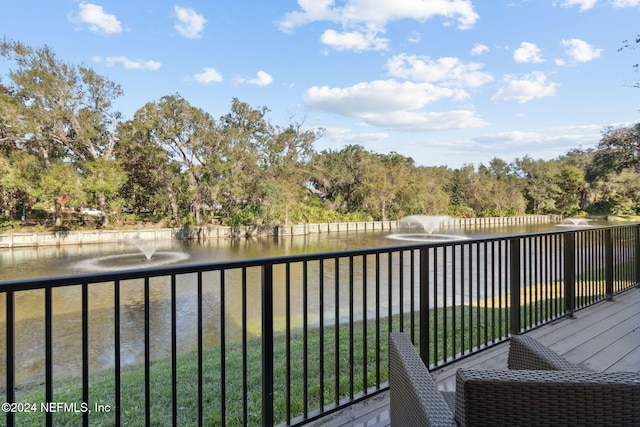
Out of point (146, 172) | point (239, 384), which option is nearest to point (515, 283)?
point (239, 384)

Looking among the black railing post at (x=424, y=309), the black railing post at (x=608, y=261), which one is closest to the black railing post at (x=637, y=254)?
the black railing post at (x=608, y=261)

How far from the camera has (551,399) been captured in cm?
73

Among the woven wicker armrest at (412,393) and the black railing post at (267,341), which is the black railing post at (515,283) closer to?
the woven wicker armrest at (412,393)

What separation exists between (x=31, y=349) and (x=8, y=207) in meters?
19.8

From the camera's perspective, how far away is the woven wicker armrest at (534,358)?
1058 millimetres

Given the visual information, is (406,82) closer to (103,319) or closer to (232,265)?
(103,319)

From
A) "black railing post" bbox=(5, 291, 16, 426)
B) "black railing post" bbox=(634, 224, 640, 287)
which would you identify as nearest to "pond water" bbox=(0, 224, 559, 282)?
"black railing post" bbox=(634, 224, 640, 287)

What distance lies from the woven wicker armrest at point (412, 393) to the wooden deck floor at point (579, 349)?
0.43 meters

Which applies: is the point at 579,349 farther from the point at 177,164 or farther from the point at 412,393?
the point at 177,164

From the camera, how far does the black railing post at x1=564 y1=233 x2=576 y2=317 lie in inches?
122

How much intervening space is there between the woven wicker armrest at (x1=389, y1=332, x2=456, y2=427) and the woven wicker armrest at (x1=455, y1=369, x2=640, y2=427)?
126 mm

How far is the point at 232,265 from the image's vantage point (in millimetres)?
1434

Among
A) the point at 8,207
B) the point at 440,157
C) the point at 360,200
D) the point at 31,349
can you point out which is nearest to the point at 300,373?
the point at 31,349

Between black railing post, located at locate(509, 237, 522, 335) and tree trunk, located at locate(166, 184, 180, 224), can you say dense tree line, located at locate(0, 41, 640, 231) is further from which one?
black railing post, located at locate(509, 237, 522, 335)
